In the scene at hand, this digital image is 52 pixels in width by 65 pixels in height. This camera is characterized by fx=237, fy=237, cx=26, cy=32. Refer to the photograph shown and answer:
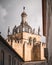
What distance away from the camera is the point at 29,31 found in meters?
18.2

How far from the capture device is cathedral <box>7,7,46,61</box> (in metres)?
15.7

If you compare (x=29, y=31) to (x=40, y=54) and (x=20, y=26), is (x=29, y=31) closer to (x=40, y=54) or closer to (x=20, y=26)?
(x=20, y=26)

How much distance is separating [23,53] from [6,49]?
1051cm

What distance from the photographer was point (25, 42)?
1628 cm

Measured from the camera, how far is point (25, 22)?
1780 cm

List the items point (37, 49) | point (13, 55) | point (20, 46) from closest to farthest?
1. point (13, 55)
2. point (20, 46)
3. point (37, 49)

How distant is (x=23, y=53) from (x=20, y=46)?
20.4 inches

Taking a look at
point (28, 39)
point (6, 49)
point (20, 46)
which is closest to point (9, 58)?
point (6, 49)

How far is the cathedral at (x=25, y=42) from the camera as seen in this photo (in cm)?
1572

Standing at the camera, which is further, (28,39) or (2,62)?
(28,39)

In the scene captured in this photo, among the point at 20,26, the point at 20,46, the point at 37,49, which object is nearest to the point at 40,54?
the point at 37,49

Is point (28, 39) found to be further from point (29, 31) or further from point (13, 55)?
point (13, 55)

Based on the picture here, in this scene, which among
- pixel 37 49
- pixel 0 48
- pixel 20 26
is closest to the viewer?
pixel 0 48

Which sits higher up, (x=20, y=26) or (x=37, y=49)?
(x=20, y=26)
